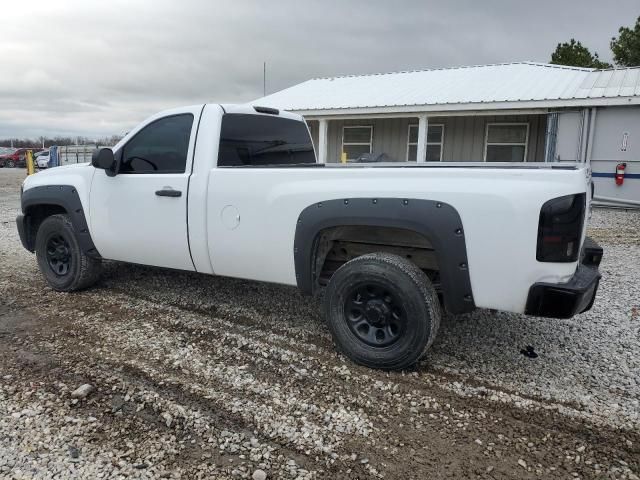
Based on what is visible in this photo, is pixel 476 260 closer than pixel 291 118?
Yes

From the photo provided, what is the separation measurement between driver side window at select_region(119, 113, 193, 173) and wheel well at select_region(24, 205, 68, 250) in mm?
1309

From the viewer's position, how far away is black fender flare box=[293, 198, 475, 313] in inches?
126

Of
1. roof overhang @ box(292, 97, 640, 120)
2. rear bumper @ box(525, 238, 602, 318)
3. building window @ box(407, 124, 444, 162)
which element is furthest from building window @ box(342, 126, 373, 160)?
rear bumper @ box(525, 238, 602, 318)

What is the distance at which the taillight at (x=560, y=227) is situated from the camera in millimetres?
2932

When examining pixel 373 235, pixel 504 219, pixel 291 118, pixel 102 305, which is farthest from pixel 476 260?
pixel 102 305

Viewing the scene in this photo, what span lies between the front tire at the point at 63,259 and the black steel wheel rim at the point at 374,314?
304cm

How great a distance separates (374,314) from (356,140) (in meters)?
15.1

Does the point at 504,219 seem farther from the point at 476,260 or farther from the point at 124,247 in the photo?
the point at 124,247

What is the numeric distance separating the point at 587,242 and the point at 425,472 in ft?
7.72

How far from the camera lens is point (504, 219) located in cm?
304

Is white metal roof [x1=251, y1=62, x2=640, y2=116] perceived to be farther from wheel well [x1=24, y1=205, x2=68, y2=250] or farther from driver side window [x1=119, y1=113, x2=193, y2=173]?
wheel well [x1=24, y1=205, x2=68, y2=250]

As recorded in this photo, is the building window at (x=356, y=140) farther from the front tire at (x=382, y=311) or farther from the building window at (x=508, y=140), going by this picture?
the front tire at (x=382, y=311)

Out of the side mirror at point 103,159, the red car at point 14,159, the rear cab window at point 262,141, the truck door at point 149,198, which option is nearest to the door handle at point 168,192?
the truck door at point 149,198

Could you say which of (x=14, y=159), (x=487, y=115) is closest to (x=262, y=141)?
(x=487, y=115)
